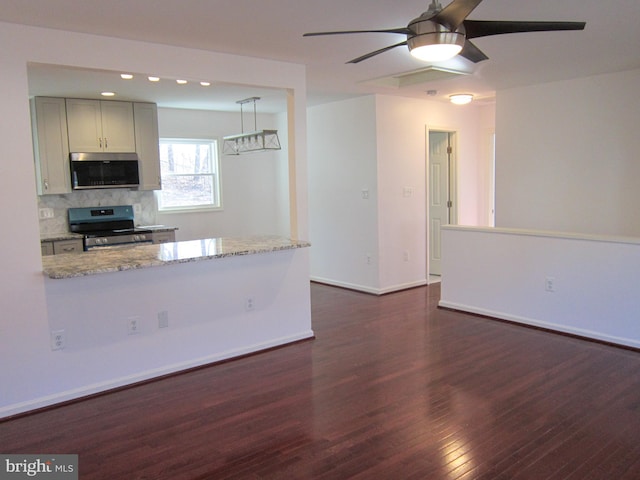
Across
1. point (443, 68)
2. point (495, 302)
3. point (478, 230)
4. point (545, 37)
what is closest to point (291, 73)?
point (443, 68)

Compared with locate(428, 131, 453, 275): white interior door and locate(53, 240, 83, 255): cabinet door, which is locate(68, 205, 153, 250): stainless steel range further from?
locate(428, 131, 453, 275): white interior door

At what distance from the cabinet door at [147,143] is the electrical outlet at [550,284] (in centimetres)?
432

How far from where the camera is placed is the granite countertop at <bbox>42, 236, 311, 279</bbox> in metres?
3.25

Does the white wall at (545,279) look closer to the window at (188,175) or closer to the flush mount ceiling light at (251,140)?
the flush mount ceiling light at (251,140)

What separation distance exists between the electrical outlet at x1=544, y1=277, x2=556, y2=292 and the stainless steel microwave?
442cm

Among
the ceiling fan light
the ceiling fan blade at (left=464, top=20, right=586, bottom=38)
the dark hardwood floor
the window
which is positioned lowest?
the dark hardwood floor

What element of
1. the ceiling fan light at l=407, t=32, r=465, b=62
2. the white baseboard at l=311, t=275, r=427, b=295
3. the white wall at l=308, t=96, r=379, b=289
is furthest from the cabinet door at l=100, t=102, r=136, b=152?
the ceiling fan light at l=407, t=32, r=465, b=62

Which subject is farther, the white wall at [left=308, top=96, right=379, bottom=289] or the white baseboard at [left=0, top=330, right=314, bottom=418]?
the white wall at [left=308, top=96, right=379, bottom=289]

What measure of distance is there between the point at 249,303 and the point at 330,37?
2.11 metres

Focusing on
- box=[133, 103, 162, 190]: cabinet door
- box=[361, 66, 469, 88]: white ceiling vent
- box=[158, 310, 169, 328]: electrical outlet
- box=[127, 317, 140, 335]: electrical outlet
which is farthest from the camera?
box=[133, 103, 162, 190]: cabinet door

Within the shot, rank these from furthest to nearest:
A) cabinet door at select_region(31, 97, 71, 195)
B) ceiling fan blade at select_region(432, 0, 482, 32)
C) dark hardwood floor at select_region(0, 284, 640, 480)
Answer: cabinet door at select_region(31, 97, 71, 195)
dark hardwood floor at select_region(0, 284, 640, 480)
ceiling fan blade at select_region(432, 0, 482, 32)

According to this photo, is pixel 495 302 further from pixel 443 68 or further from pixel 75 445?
pixel 75 445

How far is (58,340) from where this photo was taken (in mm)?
3297

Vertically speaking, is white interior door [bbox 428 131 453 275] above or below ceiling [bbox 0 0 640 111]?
below
